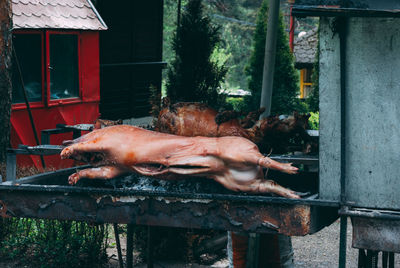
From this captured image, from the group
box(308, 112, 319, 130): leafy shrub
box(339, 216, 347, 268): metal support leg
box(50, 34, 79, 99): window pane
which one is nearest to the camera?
box(339, 216, 347, 268): metal support leg

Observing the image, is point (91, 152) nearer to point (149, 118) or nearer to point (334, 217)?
point (334, 217)

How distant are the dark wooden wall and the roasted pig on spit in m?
6.12

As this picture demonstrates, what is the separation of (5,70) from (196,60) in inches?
112

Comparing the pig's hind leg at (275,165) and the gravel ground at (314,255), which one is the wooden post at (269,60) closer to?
the gravel ground at (314,255)

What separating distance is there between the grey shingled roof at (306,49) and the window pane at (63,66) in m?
9.79

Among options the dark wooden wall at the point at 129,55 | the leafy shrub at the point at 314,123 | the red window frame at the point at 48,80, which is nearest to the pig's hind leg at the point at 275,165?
the red window frame at the point at 48,80

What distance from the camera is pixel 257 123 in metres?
3.92

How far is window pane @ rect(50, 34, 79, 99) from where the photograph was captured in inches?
336

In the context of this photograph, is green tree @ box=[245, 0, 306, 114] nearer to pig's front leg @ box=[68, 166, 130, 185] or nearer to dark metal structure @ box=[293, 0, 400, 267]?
pig's front leg @ box=[68, 166, 130, 185]

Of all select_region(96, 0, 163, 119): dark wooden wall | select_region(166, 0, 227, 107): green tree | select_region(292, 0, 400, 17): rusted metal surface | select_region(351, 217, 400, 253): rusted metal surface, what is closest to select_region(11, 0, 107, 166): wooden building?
select_region(96, 0, 163, 119): dark wooden wall

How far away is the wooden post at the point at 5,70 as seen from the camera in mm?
5398

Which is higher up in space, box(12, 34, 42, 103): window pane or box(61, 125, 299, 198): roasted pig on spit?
box(12, 34, 42, 103): window pane

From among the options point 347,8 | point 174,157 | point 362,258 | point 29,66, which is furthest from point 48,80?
point 347,8

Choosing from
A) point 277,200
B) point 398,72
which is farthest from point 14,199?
point 398,72
